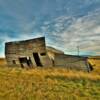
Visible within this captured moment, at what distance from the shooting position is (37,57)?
87.0 feet

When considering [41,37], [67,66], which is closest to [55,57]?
[67,66]

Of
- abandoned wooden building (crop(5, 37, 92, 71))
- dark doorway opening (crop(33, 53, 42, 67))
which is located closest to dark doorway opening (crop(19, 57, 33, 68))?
abandoned wooden building (crop(5, 37, 92, 71))

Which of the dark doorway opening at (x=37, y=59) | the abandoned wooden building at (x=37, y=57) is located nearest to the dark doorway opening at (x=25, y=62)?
the abandoned wooden building at (x=37, y=57)

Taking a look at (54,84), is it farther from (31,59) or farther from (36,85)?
(31,59)

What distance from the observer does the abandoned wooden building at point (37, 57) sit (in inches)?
974

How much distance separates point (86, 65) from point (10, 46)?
10.1 m

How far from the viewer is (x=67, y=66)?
25688mm

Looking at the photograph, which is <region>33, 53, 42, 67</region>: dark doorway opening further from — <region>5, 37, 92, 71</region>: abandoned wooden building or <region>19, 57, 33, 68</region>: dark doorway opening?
<region>19, 57, 33, 68</region>: dark doorway opening

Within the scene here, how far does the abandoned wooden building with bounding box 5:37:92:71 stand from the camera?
24748 millimetres

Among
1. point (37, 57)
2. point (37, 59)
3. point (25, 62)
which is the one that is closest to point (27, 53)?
point (25, 62)

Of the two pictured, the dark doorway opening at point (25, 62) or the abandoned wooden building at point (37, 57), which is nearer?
the abandoned wooden building at point (37, 57)

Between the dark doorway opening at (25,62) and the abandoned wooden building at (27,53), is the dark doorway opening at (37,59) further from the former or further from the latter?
the dark doorway opening at (25,62)

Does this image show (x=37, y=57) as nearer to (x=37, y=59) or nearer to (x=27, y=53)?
(x=37, y=59)


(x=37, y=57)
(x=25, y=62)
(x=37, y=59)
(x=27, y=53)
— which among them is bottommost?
(x=25, y=62)
